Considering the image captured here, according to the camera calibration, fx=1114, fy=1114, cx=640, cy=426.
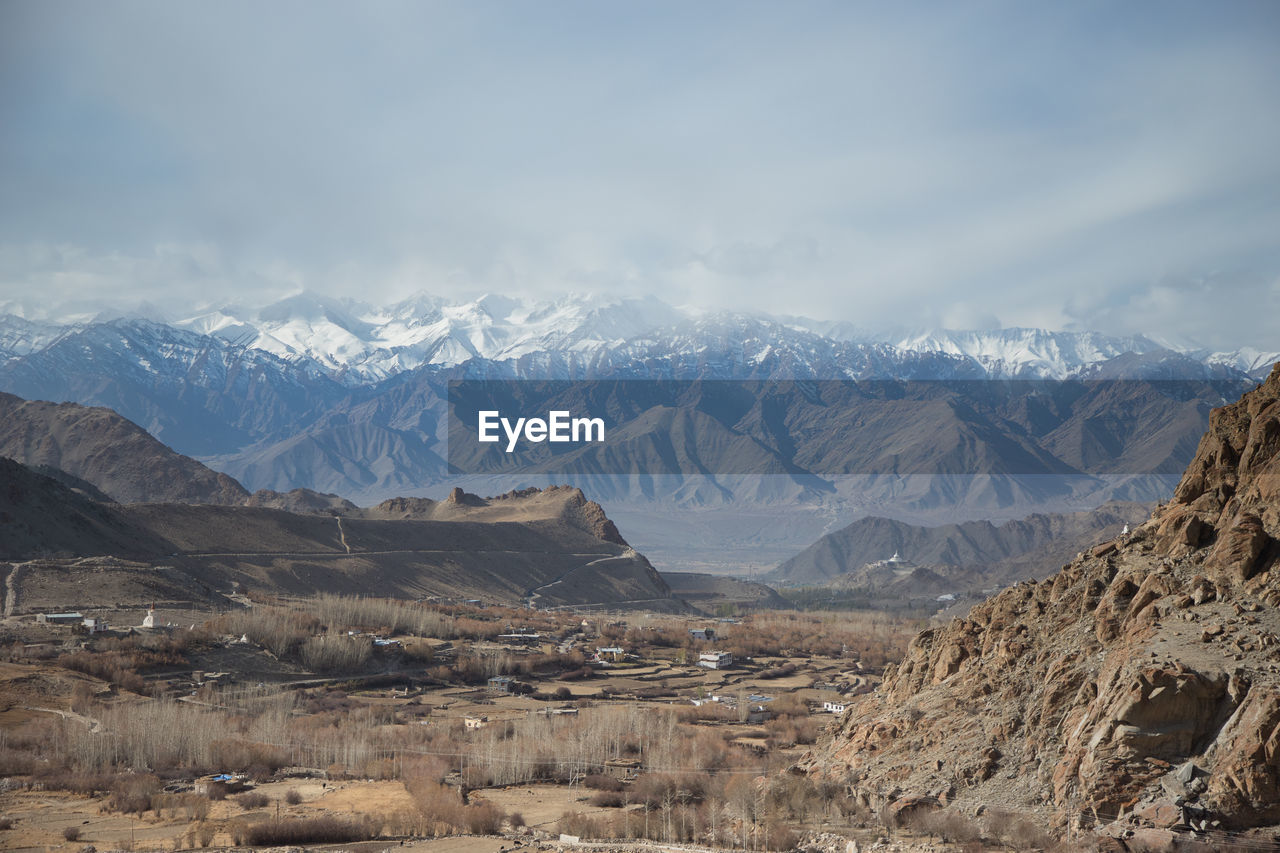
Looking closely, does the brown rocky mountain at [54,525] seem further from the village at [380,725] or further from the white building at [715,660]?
the white building at [715,660]

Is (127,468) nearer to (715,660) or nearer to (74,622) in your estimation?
(74,622)

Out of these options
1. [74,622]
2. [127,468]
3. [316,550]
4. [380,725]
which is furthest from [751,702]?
[127,468]

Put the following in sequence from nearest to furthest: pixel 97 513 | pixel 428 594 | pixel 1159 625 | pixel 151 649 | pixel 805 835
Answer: pixel 1159 625, pixel 805 835, pixel 151 649, pixel 97 513, pixel 428 594

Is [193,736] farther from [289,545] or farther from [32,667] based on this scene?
[289,545]

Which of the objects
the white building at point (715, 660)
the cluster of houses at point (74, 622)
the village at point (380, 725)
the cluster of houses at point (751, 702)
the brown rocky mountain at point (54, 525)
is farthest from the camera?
the brown rocky mountain at point (54, 525)

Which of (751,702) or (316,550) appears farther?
(316,550)

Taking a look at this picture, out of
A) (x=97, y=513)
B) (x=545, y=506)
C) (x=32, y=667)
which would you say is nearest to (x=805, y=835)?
(x=32, y=667)

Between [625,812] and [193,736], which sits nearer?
[625,812]

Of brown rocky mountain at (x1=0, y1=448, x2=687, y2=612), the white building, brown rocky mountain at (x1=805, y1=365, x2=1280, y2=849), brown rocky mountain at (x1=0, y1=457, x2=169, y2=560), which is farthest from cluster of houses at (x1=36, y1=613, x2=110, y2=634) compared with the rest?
brown rocky mountain at (x1=805, y1=365, x2=1280, y2=849)

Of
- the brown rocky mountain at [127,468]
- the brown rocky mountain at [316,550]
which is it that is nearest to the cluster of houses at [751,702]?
the brown rocky mountain at [316,550]
